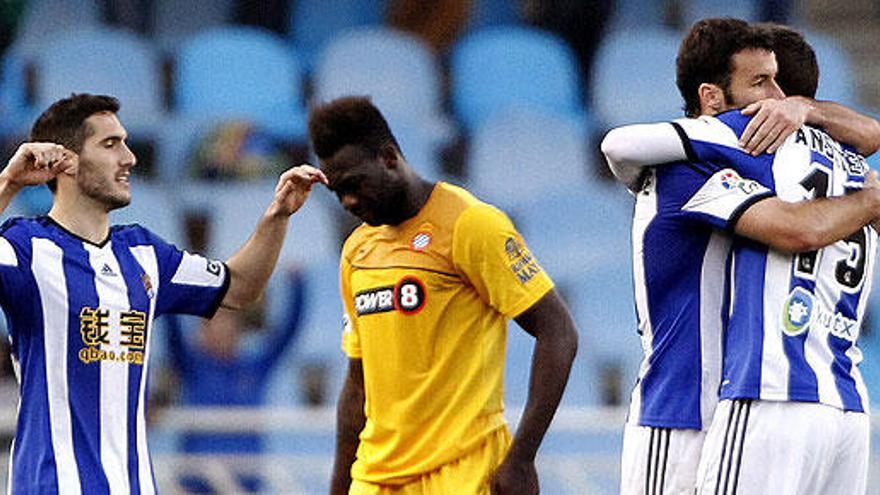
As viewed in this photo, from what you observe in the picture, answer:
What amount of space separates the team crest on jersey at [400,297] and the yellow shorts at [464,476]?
436mm

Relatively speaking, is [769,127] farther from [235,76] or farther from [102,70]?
[102,70]

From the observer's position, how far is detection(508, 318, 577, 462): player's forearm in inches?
203

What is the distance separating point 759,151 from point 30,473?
228 cm

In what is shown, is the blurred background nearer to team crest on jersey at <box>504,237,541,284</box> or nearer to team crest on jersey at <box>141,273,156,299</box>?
team crest on jersey at <box>141,273,156,299</box>

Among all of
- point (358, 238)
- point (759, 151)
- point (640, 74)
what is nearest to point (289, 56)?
point (640, 74)

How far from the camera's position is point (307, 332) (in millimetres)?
10789

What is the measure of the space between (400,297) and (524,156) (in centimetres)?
665

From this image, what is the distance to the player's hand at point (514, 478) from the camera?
5145mm

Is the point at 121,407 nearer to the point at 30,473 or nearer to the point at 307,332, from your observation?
the point at 30,473

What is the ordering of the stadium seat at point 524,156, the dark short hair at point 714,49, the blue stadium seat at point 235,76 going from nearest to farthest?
the dark short hair at point 714,49 → the stadium seat at point 524,156 → the blue stadium seat at point 235,76

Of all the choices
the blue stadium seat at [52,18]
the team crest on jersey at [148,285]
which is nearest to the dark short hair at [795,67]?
the team crest on jersey at [148,285]

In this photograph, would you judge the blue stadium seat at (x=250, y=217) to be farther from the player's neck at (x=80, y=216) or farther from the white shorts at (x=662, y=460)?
the white shorts at (x=662, y=460)

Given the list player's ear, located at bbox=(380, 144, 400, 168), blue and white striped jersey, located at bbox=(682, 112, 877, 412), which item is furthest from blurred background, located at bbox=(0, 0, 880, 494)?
blue and white striped jersey, located at bbox=(682, 112, 877, 412)

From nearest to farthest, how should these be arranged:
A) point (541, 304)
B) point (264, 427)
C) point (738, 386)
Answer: point (738, 386) < point (541, 304) < point (264, 427)
